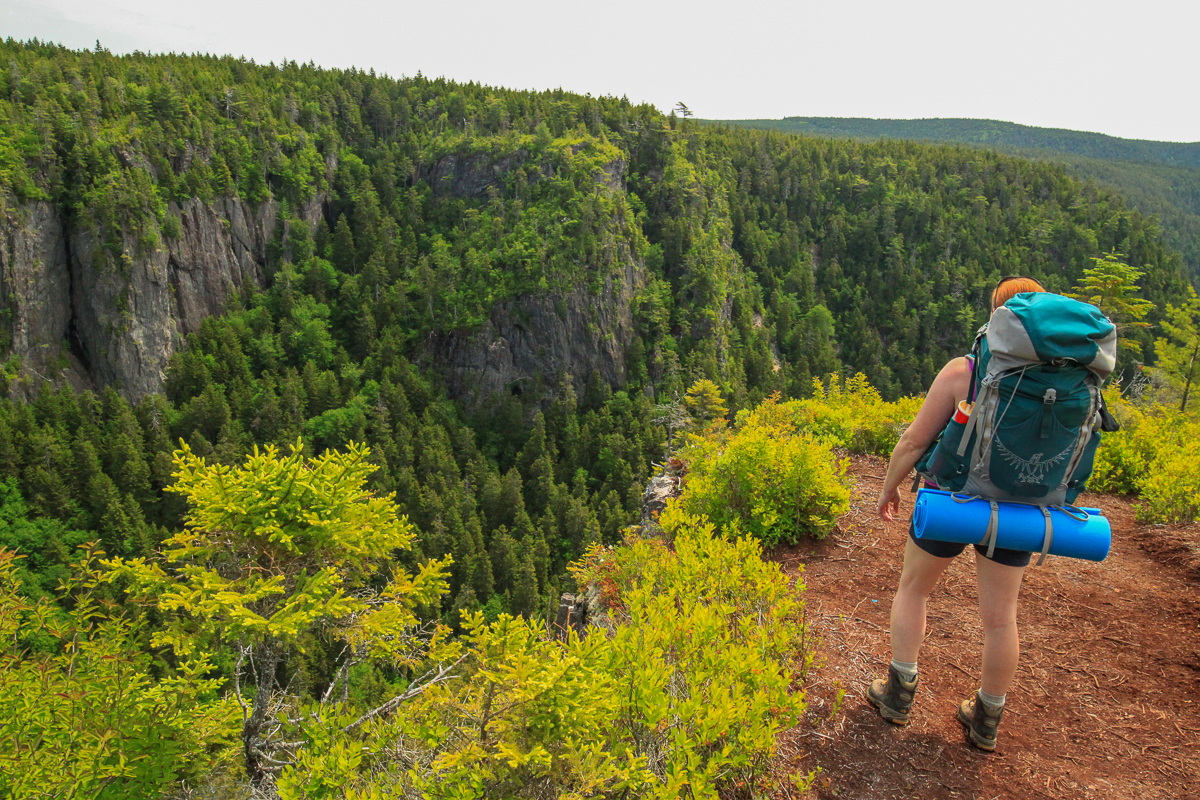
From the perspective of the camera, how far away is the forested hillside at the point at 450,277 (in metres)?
54.4

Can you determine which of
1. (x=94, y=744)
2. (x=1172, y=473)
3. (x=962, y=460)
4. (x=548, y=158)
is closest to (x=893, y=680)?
(x=962, y=460)

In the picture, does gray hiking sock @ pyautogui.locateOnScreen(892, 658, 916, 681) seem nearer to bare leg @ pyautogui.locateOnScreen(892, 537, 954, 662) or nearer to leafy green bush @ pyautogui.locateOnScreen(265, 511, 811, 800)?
bare leg @ pyautogui.locateOnScreen(892, 537, 954, 662)

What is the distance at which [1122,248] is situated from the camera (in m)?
90.8

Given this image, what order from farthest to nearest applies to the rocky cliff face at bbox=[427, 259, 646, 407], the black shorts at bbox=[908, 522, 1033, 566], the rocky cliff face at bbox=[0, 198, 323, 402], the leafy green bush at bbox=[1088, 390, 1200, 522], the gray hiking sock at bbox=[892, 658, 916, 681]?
the rocky cliff face at bbox=[427, 259, 646, 407] < the rocky cliff face at bbox=[0, 198, 323, 402] < the leafy green bush at bbox=[1088, 390, 1200, 522] < the gray hiking sock at bbox=[892, 658, 916, 681] < the black shorts at bbox=[908, 522, 1033, 566]

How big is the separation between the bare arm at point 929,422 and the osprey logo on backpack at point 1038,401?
0.14 meters

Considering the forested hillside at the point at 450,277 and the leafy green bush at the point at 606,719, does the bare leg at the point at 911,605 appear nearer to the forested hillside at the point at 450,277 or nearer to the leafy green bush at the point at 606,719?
the leafy green bush at the point at 606,719

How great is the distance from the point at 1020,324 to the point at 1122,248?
387 feet

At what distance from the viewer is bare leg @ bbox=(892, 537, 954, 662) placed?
324 centimetres

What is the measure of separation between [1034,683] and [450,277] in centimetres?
8062

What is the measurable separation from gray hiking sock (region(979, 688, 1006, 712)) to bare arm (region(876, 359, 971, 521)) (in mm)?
993

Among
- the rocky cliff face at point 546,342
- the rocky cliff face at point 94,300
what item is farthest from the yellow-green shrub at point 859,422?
the rocky cliff face at point 94,300

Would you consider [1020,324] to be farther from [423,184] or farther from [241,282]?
[423,184]

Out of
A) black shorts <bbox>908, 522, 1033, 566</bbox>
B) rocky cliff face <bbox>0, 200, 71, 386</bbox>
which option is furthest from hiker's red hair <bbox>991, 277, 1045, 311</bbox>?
rocky cliff face <bbox>0, 200, 71, 386</bbox>

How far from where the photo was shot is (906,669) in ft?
11.0
